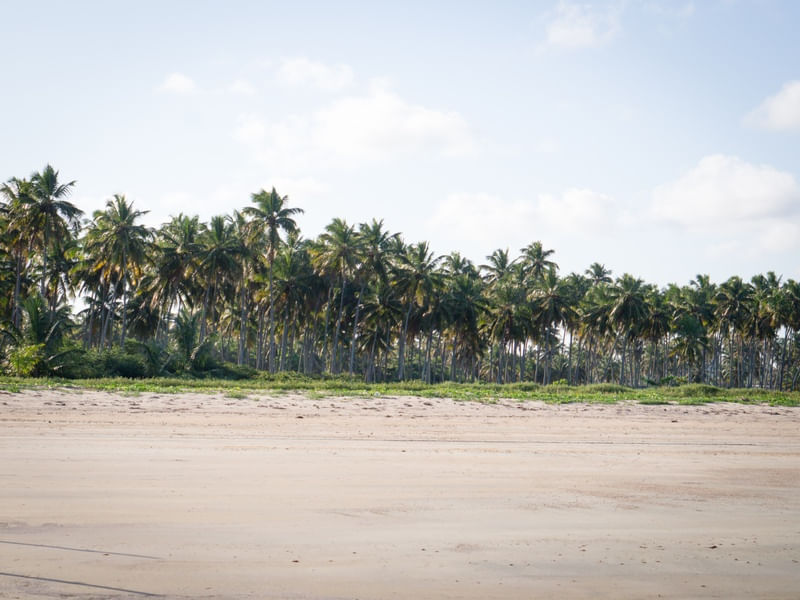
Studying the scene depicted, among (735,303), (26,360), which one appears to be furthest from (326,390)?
(735,303)

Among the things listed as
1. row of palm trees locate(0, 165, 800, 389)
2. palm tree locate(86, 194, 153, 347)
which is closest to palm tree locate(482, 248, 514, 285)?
row of palm trees locate(0, 165, 800, 389)

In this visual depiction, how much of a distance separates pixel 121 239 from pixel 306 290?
1673cm

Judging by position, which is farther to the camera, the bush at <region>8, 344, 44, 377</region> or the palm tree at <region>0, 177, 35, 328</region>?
the palm tree at <region>0, 177, 35, 328</region>

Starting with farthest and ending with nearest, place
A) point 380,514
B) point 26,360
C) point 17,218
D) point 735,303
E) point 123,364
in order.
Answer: point 735,303, point 17,218, point 123,364, point 26,360, point 380,514

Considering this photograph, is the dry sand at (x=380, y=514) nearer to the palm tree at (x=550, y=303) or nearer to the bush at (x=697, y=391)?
the bush at (x=697, y=391)

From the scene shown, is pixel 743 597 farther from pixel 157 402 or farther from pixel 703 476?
pixel 157 402

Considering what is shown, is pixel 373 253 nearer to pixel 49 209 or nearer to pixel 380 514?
pixel 49 209

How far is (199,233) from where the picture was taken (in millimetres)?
51531

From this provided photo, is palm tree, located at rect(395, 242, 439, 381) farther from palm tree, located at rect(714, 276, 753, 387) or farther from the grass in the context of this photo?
palm tree, located at rect(714, 276, 753, 387)

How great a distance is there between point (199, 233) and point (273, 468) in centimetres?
4504

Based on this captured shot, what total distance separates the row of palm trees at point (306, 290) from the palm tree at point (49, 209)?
7 cm

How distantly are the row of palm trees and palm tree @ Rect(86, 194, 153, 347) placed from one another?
97 mm

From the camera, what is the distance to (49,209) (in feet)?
143

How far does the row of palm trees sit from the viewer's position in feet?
A: 151
